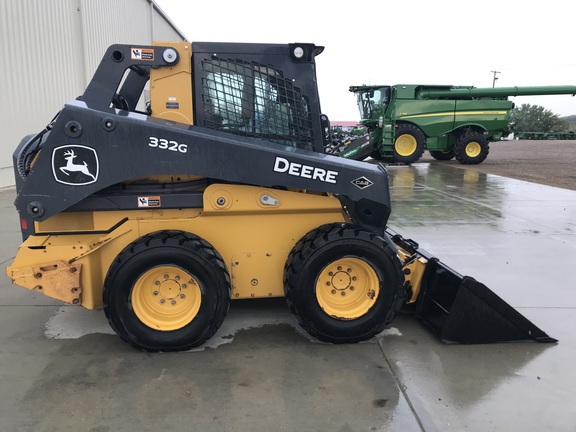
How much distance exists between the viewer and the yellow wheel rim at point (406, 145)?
741 inches

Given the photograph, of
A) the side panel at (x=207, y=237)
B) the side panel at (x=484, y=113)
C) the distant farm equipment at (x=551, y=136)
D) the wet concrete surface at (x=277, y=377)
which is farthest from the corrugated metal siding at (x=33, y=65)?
the distant farm equipment at (x=551, y=136)

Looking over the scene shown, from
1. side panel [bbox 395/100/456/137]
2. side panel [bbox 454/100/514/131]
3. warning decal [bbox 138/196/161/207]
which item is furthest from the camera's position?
side panel [bbox 454/100/514/131]

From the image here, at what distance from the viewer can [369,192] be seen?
3.62 meters

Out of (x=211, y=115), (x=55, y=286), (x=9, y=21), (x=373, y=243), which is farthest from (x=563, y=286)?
(x=9, y=21)

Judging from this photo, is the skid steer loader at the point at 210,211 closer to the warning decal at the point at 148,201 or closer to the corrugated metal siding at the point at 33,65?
the warning decal at the point at 148,201

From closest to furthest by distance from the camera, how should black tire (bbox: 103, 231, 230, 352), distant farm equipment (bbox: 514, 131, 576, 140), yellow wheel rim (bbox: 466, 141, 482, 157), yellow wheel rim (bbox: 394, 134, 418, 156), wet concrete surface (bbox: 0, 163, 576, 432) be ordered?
wet concrete surface (bbox: 0, 163, 576, 432) → black tire (bbox: 103, 231, 230, 352) → yellow wheel rim (bbox: 394, 134, 418, 156) → yellow wheel rim (bbox: 466, 141, 482, 157) → distant farm equipment (bbox: 514, 131, 576, 140)

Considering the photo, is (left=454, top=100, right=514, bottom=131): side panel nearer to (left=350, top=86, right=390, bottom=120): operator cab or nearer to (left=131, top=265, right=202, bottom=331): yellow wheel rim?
(left=350, top=86, right=390, bottom=120): operator cab

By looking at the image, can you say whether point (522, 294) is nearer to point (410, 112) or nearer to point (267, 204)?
point (267, 204)

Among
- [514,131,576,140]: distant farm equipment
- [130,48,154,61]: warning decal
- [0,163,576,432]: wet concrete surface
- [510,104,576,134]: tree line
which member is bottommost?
[0,163,576,432]: wet concrete surface

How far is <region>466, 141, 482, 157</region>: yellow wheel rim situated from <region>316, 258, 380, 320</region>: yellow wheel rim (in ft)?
57.7

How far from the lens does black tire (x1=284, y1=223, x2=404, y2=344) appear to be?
11.5 ft

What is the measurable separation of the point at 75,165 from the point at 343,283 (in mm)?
2155

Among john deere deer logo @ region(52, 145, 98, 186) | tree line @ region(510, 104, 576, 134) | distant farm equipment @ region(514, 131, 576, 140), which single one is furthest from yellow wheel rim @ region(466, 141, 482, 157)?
tree line @ region(510, 104, 576, 134)

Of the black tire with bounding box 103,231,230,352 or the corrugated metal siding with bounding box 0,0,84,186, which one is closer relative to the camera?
the black tire with bounding box 103,231,230,352
